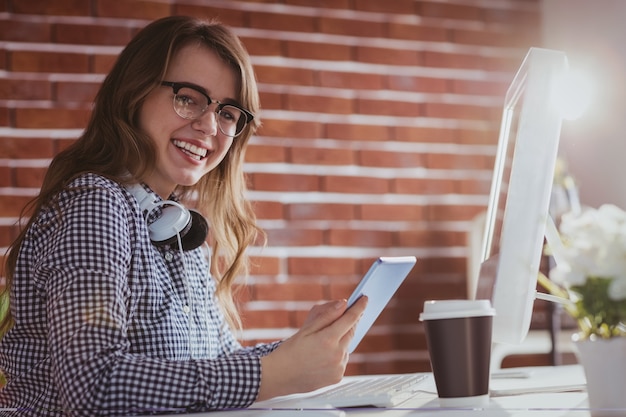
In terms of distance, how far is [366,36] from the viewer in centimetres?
328

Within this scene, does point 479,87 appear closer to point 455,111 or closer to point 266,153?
point 455,111

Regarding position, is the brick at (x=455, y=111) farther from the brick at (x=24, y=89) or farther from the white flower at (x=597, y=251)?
the white flower at (x=597, y=251)

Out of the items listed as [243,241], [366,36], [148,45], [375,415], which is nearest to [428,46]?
[366,36]

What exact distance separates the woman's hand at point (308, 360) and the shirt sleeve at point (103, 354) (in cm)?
2

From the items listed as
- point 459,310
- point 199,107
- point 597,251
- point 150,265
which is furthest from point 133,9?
point 597,251

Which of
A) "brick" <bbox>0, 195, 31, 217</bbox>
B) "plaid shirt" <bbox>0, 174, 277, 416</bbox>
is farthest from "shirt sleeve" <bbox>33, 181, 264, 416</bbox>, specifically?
"brick" <bbox>0, 195, 31, 217</bbox>

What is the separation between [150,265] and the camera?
4.25 ft

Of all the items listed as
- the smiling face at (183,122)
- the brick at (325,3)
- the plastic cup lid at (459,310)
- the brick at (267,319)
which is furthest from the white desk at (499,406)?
the brick at (325,3)

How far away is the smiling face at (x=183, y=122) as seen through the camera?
150cm

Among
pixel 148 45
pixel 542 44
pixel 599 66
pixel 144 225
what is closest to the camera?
pixel 144 225

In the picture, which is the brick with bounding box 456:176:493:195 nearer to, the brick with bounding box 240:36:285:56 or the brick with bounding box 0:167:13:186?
the brick with bounding box 240:36:285:56

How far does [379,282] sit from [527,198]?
0.23 meters

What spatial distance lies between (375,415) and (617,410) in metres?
0.29

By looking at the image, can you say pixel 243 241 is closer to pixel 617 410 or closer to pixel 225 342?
pixel 225 342
